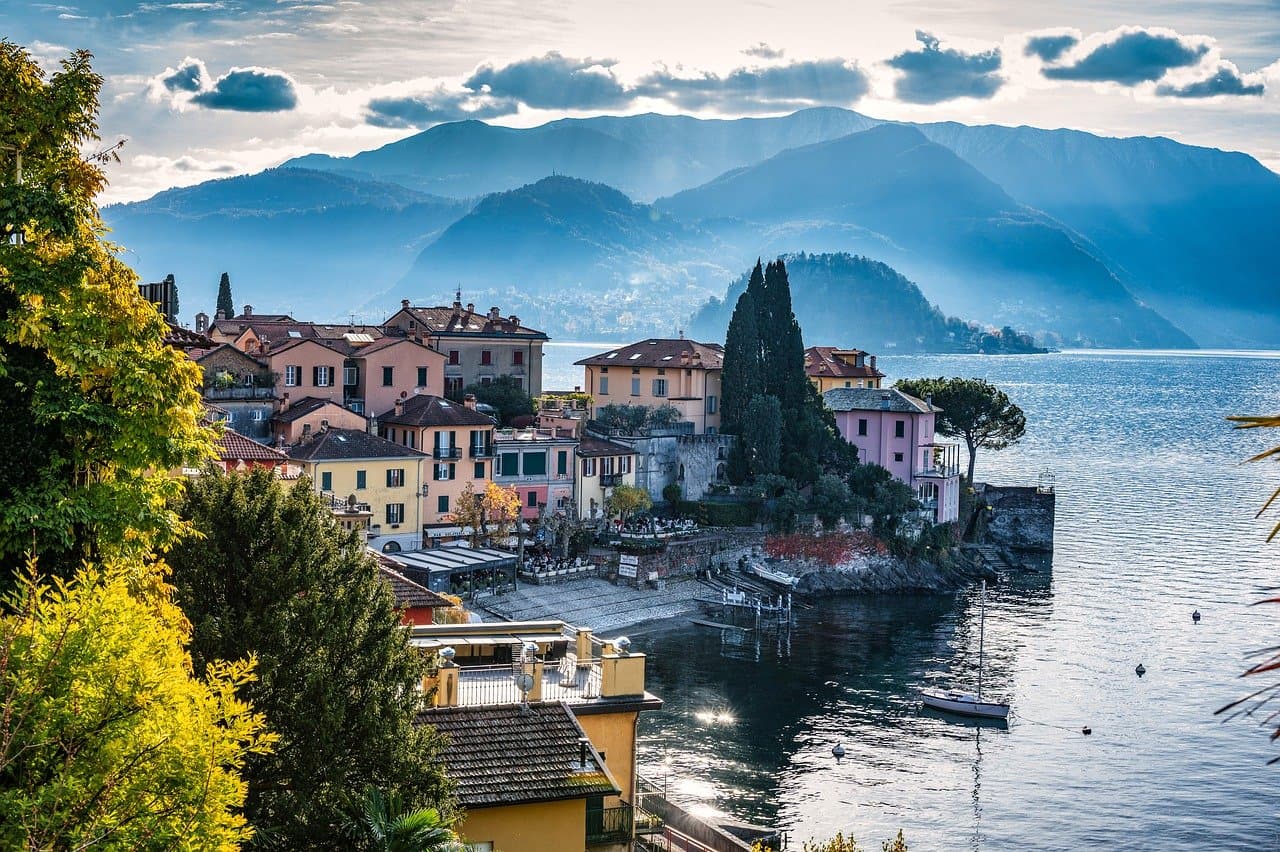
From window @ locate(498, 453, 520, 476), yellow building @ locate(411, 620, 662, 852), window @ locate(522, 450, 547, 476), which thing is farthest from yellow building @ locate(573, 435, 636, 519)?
yellow building @ locate(411, 620, 662, 852)

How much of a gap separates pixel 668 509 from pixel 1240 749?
117 ft

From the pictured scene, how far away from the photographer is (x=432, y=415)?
6862 cm

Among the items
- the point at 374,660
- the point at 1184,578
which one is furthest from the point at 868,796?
the point at 1184,578

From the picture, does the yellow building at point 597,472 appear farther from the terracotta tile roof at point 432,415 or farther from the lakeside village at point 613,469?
the terracotta tile roof at point 432,415

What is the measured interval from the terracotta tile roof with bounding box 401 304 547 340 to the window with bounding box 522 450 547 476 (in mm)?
11969

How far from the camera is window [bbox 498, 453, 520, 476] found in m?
71.6

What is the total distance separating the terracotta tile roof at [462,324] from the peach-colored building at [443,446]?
12744 millimetres

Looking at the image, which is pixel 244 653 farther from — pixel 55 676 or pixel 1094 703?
pixel 1094 703

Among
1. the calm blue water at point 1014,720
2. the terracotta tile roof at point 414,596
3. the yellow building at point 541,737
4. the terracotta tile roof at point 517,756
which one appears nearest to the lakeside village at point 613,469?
the calm blue water at point 1014,720

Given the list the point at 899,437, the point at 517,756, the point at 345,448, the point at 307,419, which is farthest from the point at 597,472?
the point at 517,756

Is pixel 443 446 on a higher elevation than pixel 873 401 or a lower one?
lower

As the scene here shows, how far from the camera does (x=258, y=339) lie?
7362 centimetres

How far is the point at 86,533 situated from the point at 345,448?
5015 centimetres

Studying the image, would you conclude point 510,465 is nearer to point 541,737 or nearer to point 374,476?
point 374,476
